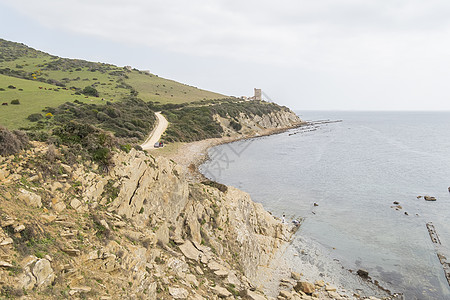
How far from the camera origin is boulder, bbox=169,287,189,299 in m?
10.5

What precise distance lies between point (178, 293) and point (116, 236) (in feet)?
11.4

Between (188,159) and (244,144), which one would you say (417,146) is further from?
(188,159)

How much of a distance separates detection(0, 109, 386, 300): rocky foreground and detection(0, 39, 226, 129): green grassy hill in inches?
1225

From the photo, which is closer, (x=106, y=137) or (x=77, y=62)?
(x=106, y=137)

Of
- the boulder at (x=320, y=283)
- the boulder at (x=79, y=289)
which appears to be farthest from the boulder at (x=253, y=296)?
the boulder at (x=320, y=283)

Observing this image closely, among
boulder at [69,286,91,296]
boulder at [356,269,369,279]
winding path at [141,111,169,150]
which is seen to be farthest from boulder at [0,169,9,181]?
winding path at [141,111,169,150]

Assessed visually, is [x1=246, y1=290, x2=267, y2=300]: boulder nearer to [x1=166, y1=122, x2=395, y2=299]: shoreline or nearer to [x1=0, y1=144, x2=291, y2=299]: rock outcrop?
[x1=0, y1=144, x2=291, y2=299]: rock outcrop

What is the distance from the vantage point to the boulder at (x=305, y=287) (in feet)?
59.8

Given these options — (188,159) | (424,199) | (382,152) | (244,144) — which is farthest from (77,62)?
(424,199)

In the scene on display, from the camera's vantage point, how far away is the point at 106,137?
14.7 m

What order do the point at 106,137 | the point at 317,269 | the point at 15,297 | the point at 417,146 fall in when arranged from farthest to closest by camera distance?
the point at 417,146
the point at 317,269
the point at 106,137
the point at 15,297

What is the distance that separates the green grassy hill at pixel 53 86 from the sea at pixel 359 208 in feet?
106

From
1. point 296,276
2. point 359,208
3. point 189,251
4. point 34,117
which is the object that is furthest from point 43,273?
point 34,117

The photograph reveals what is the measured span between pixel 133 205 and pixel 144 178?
195 centimetres
